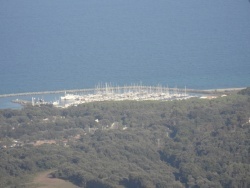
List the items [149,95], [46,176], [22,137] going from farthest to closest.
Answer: [149,95], [22,137], [46,176]

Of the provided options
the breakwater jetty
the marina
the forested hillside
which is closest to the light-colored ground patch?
the forested hillside

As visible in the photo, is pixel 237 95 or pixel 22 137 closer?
pixel 22 137

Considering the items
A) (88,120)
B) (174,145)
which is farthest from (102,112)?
(174,145)

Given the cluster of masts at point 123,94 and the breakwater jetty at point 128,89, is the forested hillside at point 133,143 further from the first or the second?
the breakwater jetty at point 128,89

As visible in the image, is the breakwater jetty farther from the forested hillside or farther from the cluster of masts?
the forested hillside

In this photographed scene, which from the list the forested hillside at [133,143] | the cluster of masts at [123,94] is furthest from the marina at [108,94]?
the forested hillside at [133,143]

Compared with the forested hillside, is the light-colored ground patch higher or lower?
lower

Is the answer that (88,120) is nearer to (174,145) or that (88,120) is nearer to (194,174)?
(174,145)
